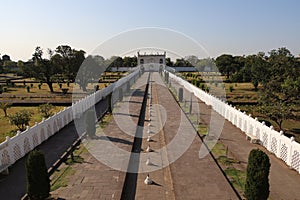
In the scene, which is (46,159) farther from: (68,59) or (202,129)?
(68,59)

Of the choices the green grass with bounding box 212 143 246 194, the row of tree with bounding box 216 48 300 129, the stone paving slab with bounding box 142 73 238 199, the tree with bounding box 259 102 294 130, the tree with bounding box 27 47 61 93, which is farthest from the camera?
the tree with bounding box 27 47 61 93

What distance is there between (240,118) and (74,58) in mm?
20393

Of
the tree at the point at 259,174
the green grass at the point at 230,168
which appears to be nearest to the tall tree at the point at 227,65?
the green grass at the point at 230,168

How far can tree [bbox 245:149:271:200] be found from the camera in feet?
19.9

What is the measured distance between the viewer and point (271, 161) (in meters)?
9.44

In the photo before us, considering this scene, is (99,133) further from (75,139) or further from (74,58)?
(74,58)

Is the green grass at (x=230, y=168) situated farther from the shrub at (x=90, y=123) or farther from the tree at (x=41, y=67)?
the tree at (x=41, y=67)

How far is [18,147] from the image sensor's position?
9.34 metres

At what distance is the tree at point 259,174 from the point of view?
19.9 feet

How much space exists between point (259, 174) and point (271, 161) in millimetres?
3744

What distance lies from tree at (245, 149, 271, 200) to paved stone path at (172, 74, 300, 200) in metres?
1.10

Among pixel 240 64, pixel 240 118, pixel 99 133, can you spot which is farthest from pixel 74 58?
pixel 240 64

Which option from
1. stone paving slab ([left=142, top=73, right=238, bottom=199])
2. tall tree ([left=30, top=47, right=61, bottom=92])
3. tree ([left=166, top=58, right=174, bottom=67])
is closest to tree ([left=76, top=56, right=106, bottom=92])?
tall tree ([left=30, top=47, right=61, bottom=92])

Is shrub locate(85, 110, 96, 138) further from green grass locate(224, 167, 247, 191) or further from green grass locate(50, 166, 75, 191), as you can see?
green grass locate(224, 167, 247, 191)
